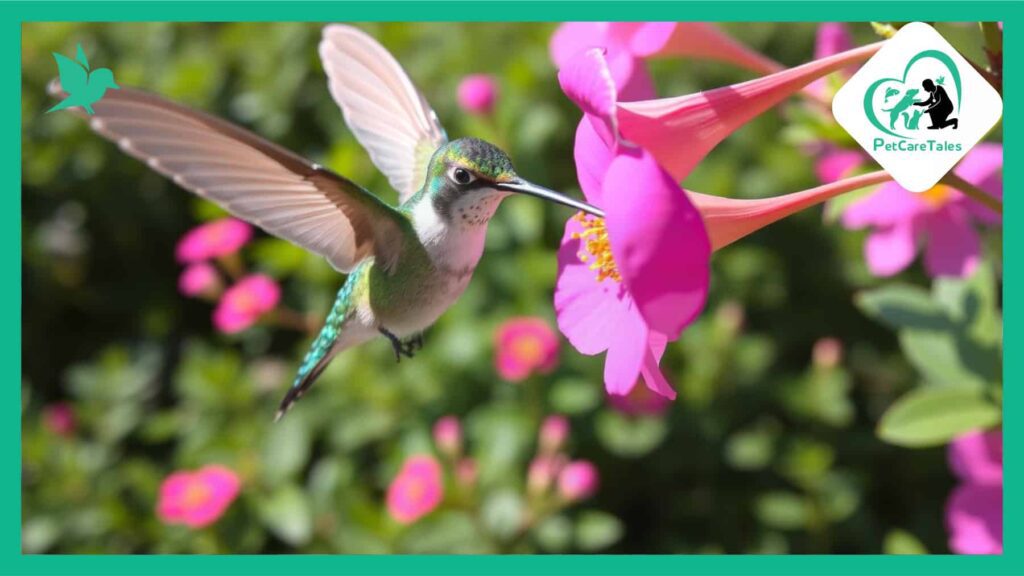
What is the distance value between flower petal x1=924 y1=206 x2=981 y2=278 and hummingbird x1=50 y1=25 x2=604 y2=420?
0.81m

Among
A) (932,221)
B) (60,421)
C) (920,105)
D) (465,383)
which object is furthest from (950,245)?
(60,421)

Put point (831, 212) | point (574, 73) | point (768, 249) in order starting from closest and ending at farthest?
1. point (574, 73)
2. point (831, 212)
3. point (768, 249)

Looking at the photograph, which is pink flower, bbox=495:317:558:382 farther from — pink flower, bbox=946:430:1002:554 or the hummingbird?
the hummingbird

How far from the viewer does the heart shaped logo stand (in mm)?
863

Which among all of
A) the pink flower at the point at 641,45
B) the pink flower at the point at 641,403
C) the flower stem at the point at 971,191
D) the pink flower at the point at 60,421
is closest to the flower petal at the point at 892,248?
the pink flower at the point at 641,45

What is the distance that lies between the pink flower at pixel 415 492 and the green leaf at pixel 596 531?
0.99 feet

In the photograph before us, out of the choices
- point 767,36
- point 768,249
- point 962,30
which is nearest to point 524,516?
point 768,249

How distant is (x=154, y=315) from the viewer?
2.46 meters

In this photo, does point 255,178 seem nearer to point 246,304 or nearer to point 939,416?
point 939,416

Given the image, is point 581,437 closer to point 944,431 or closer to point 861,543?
point 861,543

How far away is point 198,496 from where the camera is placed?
6.35 feet

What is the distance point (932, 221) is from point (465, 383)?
1030 mm

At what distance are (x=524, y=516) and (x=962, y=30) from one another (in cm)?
117

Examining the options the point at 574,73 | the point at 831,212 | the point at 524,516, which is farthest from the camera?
the point at 524,516
